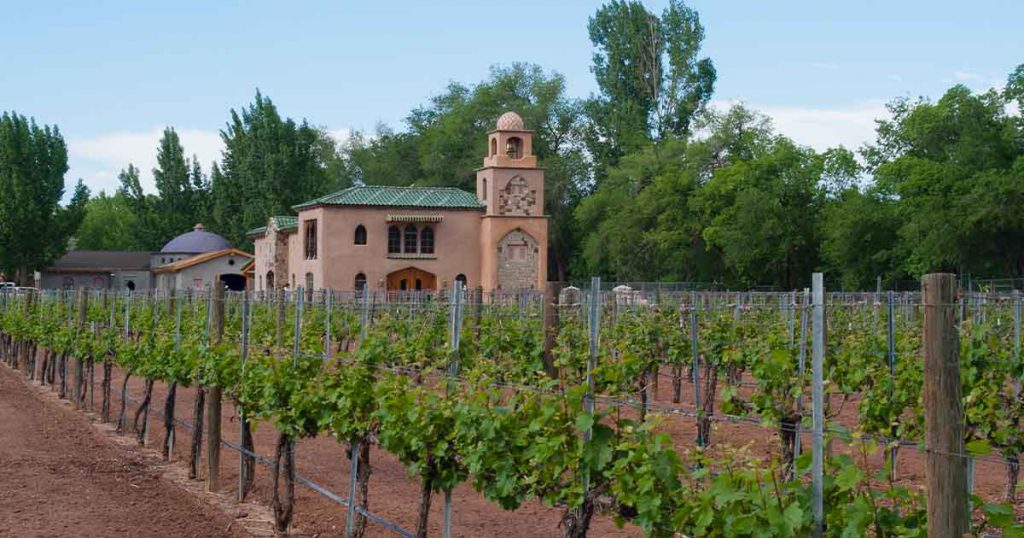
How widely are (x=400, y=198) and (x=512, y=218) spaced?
4818 millimetres

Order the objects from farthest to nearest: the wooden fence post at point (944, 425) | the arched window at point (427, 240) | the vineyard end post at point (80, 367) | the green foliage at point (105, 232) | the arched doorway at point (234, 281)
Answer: the green foliage at point (105, 232) < the arched doorway at point (234, 281) < the arched window at point (427, 240) < the vineyard end post at point (80, 367) < the wooden fence post at point (944, 425)

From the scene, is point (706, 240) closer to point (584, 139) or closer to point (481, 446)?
point (584, 139)

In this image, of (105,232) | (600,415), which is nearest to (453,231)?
(600,415)

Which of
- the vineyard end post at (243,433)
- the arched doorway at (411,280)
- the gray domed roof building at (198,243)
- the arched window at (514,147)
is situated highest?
the arched window at (514,147)

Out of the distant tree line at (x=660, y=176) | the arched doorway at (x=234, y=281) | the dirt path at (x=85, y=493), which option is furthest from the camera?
the arched doorway at (x=234, y=281)

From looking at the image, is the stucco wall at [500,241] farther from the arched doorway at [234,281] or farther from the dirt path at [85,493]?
the dirt path at [85,493]

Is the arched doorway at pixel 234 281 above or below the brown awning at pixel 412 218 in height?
below

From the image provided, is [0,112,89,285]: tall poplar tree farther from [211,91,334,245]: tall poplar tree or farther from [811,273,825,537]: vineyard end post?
[811,273,825,537]: vineyard end post

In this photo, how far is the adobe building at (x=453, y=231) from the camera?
51.3 metres

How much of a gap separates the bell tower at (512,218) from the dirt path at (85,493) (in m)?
36.2

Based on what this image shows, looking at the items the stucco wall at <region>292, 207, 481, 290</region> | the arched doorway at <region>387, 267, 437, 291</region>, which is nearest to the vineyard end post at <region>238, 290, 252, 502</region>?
the stucco wall at <region>292, 207, 481, 290</region>

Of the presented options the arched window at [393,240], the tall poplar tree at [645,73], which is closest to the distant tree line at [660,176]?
the tall poplar tree at [645,73]

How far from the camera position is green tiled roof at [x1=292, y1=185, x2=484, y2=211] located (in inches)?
2019

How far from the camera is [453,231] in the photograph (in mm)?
52344
